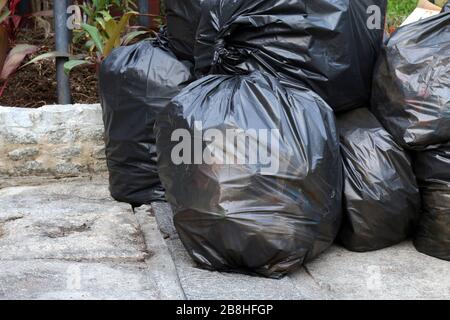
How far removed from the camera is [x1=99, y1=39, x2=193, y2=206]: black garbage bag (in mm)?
3408

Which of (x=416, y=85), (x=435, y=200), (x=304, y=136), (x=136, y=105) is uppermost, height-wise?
(x=416, y=85)

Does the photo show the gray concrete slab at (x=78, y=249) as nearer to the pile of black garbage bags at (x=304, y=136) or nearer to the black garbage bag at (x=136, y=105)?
the black garbage bag at (x=136, y=105)

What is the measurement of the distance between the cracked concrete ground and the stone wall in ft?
1.53

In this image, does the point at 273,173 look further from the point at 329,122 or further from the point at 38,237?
the point at 38,237

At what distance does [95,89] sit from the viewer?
4.48m

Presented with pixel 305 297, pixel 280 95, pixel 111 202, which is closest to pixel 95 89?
pixel 111 202

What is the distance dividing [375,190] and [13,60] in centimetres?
235

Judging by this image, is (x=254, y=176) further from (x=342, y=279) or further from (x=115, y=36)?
(x=115, y=36)

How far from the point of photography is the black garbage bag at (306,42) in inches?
113

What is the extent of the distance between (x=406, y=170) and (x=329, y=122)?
395 mm

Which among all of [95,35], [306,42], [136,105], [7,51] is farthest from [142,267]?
[7,51]

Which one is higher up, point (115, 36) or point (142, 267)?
point (115, 36)

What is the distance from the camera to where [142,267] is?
2.82 metres

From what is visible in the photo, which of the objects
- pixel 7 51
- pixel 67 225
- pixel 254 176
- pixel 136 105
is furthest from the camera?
pixel 7 51
